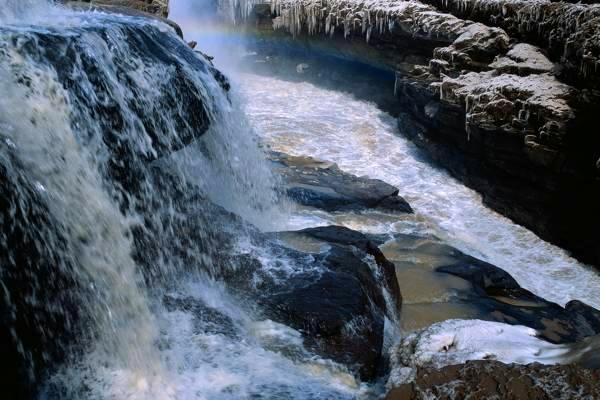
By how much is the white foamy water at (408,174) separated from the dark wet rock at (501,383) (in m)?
4.10

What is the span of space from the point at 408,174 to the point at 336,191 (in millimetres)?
2338

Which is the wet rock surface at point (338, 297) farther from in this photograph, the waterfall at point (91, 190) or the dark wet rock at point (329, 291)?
the waterfall at point (91, 190)

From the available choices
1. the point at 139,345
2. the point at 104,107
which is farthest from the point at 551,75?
the point at 139,345

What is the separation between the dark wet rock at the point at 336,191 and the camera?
21.5ft

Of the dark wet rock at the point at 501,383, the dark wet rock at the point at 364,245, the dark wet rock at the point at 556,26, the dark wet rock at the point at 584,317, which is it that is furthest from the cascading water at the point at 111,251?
the dark wet rock at the point at 556,26

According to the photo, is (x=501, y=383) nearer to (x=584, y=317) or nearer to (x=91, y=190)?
(x=91, y=190)

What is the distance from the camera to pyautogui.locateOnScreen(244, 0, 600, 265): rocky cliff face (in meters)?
6.28

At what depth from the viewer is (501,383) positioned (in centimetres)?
196

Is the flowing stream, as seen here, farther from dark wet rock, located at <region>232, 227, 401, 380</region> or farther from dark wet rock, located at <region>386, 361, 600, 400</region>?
dark wet rock, located at <region>386, 361, 600, 400</region>

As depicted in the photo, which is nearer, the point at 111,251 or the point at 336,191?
the point at 111,251

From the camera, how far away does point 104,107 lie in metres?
3.48

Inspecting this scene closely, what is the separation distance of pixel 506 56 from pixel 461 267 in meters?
4.16

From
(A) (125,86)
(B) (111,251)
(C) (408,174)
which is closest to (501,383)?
(B) (111,251)

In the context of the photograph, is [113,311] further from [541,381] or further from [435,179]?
[435,179]
